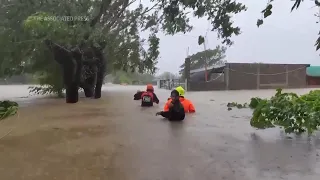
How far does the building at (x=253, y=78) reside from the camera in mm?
29641

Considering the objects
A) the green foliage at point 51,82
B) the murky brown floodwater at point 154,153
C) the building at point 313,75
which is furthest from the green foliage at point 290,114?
the building at point 313,75

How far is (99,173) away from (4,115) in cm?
763

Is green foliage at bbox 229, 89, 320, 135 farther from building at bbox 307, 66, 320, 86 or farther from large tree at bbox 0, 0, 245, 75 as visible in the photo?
building at bbox 307, 66, 320, 86

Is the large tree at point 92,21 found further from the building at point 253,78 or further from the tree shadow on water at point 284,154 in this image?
the building at point 253,78

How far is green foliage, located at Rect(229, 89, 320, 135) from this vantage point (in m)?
6.67

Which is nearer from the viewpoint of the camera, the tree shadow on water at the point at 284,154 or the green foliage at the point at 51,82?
the tree shadow on water at the point at 284,154

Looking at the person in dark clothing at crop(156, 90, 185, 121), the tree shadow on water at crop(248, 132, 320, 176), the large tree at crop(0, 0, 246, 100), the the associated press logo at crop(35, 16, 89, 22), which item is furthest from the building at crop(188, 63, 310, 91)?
the tree shadow on water at crop(248, 132, 320, 176)

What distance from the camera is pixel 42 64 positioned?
20.7 m

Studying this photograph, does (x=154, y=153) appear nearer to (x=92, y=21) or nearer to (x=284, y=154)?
(x=284, y=154)

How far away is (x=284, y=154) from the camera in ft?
17.3

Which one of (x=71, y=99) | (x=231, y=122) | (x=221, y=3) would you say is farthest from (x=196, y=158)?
(x=71, y=99)

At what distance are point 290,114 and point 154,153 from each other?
113 inches

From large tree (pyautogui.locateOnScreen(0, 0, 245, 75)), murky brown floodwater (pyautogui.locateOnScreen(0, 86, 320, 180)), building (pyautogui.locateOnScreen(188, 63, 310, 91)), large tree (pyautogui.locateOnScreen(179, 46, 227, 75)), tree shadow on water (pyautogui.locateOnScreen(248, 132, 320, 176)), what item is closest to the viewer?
murky brown floodwater (pyautogui.locateOnScreen(0, 86, 320, 180))

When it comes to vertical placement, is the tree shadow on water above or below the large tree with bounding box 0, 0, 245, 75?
below
